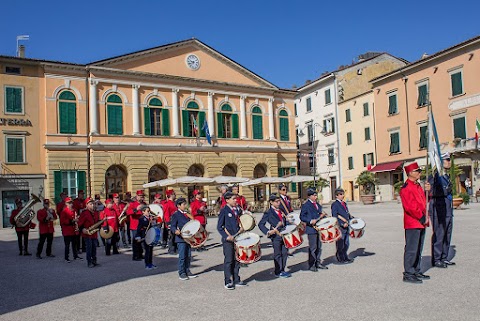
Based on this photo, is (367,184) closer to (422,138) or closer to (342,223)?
(422,138)

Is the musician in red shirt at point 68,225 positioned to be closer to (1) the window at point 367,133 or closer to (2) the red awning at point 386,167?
(2) the red awning at point 386,167

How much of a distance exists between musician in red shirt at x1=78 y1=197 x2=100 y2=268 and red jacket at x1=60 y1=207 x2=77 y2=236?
3.13ft

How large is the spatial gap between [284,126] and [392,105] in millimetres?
9464

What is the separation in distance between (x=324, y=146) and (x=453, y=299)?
4803cm

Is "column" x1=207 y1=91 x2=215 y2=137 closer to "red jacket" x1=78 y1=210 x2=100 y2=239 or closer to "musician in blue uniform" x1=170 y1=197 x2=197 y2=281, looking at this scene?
"red jacket" x1=78 y1=210 x2=100 y2=239

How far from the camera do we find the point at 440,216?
10414 mm

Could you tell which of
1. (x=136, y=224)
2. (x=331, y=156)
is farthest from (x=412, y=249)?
(x=331, y=156)

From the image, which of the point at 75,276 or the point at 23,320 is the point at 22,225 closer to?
the point at 75,276

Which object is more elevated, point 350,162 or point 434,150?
point 350,162

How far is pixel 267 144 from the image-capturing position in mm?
42812

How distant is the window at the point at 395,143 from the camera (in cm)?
4312

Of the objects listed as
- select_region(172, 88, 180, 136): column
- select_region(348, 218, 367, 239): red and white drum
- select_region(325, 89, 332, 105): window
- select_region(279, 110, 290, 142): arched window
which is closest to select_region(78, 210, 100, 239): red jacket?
select_region(348, 218, 367, 239): red and white drum

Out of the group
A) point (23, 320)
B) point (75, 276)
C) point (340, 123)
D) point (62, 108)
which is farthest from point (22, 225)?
point (340, 123)

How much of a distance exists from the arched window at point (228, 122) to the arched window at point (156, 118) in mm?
4796
